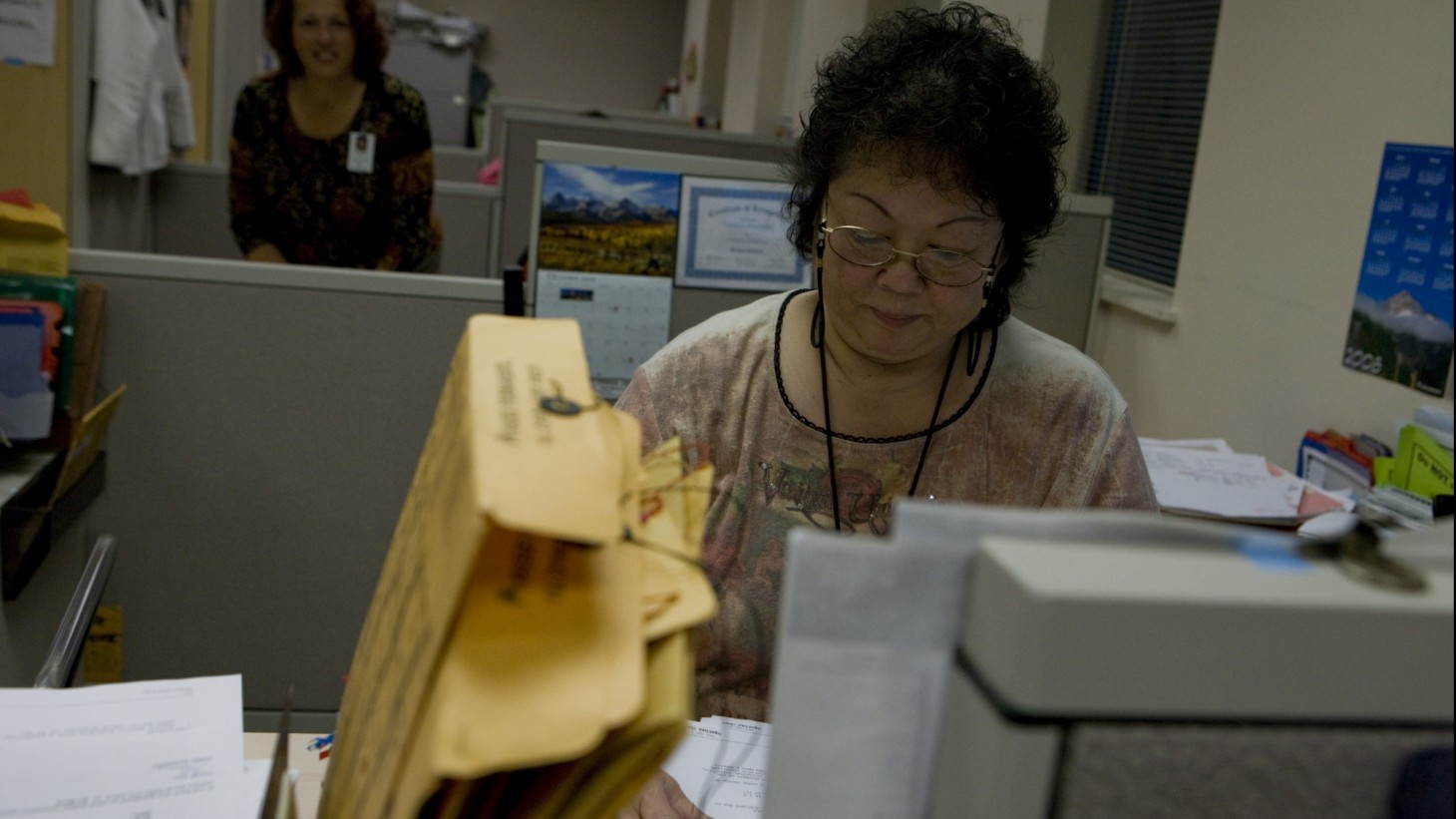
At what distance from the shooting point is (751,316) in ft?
4.06

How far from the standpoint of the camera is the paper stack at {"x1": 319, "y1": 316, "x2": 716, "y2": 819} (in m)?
0.39

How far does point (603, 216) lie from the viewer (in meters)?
2.07

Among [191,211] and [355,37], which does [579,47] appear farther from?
[355,37]

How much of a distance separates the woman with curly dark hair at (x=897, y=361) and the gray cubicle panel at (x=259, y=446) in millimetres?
815

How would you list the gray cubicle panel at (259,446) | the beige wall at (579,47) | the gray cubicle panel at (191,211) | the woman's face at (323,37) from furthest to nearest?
the beige wall at (579,47) → the gray cubicle panel at (191,211) → the woman's face at (323,37) → the gray cubicle panel at (259,446)

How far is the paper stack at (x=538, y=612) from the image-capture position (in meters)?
0.39

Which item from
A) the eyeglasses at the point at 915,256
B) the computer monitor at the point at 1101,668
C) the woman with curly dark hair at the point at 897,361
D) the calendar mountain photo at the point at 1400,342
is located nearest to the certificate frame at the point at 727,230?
the woman with curly dark hair at the point at 897,361

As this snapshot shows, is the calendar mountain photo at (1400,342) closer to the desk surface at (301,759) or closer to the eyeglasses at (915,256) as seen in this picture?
the eyeglasses at (915,256)

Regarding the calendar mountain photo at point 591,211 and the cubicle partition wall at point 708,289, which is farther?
the cubicle partition wall at point 708,289

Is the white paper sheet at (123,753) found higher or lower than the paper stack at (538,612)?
lower

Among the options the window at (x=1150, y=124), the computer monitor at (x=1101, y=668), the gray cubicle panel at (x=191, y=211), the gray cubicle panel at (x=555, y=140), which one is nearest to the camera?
the computer monitor at (x=1101, y=668)

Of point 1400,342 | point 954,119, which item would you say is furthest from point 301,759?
point 1400,342

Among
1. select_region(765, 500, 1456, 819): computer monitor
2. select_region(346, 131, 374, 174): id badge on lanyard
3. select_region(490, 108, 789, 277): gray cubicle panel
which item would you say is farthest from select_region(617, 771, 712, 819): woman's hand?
select_region(490, 108, 789, 277): gray cubicle panel

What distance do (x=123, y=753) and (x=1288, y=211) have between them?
258 centimetres
